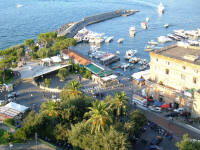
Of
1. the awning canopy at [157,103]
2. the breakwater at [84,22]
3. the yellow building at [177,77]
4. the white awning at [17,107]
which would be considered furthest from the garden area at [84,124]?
the breakwater at [84,22]

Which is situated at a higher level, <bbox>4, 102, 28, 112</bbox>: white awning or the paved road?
<bbox>4, 102, 28, 112</bbox>: white awning

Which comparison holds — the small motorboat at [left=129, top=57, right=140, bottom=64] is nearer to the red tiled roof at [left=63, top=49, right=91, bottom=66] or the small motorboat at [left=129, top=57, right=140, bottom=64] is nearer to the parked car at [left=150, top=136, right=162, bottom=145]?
the red tiled roof at [left=63, top=49, right=91, bottom=66]

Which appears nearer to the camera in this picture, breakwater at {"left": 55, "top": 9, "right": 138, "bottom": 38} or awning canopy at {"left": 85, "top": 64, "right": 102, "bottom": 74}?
awning canopy at {"left": 85, "top": 64, "right": 102, "bottom": 74}

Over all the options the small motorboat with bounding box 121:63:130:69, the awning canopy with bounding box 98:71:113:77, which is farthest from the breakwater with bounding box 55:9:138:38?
the awning canopy with bounding box 98:71:113:77

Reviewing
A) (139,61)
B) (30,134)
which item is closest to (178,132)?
(30,134)

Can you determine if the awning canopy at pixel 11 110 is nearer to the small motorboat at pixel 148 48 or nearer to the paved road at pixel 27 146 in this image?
the paved road at pixel 27 146

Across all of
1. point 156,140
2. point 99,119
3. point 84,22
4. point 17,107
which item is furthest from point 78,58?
point 84,22
